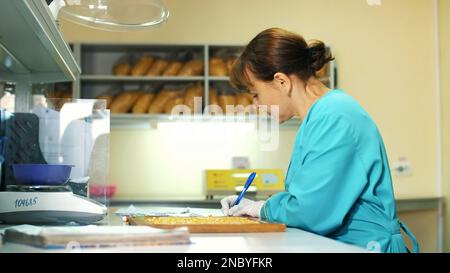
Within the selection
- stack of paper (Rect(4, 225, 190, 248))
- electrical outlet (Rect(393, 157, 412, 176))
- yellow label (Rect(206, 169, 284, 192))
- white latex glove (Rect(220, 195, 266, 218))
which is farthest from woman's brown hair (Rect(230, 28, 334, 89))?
electrical outlet (Rect(393, 157, 412, 176))

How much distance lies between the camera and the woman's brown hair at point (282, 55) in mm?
Answer: 978

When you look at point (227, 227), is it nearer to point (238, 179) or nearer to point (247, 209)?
point (247, 209)

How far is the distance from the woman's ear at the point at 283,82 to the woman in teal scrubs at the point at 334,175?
1 cm

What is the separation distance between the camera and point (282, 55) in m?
0.98

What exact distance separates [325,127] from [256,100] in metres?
0.29

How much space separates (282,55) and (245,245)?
45 cm

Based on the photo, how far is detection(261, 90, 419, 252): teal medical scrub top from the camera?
84 cm

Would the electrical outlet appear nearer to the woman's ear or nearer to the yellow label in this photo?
the yellow label

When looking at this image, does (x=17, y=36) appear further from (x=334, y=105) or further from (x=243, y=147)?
(x=243, y=147)

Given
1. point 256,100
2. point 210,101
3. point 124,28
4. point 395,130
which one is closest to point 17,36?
point 124,28

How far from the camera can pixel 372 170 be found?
0.88 m

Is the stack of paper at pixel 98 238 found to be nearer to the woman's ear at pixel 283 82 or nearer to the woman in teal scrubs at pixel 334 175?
the woman in teal scrubs at pixel 334 175
